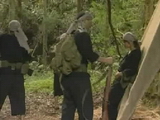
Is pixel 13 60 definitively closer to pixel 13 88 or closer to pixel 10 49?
pixel 10 49

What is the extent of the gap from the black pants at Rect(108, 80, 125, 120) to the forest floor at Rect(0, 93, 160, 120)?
1.14 m

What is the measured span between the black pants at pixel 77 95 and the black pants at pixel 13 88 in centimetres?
134

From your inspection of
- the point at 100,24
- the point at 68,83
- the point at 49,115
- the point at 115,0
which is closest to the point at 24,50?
the point at 68,83

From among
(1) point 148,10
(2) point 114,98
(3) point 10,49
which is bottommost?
(2) point 114,98

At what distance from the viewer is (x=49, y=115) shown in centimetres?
970

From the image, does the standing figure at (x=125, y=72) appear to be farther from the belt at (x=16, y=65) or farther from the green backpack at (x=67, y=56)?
the belt at (x=16, y=65)

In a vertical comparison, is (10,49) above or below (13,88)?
above

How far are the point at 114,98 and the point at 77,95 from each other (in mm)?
1085

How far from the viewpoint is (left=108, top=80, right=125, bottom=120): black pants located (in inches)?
297

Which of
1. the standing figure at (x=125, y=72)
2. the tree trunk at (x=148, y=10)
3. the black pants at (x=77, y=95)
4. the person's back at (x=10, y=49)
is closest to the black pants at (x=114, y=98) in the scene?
the standing figure at (x=125, y=72)

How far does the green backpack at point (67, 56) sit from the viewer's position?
6477 mm

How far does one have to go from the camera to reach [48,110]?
10.1 metres

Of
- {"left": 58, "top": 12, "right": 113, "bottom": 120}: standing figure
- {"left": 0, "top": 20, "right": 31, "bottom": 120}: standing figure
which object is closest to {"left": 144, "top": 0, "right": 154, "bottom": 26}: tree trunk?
{"left": 0, "top": 20, "right": 31, "bottom": 120}: standing figure

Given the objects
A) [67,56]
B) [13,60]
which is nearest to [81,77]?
[67,56]
